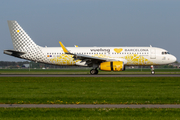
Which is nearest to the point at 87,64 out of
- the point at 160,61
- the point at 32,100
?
the point at 160,61

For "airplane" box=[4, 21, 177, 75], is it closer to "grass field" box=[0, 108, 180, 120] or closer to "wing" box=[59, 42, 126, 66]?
"wing" box=[59, 42, 126, 66]

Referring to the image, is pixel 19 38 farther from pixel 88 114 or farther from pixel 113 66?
pixel 88 114

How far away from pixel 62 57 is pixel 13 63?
13244 cm

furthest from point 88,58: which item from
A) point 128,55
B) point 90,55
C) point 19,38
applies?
point 19,38

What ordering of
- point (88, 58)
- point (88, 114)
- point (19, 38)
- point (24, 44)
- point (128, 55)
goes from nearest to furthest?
point (88, 114) → point (88, 58) → point (128, 55) → point (24, 44) → point (19, 38)

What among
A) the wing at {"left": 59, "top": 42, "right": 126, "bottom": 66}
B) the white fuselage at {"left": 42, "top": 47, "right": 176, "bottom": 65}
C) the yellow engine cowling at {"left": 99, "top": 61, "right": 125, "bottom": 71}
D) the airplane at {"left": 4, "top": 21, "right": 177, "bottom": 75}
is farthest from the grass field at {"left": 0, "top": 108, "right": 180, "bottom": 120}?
the white fuselage at {"left": 42, "top": 47, "right": 176, "bottom": 65}

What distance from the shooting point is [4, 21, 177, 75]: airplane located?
133 ft

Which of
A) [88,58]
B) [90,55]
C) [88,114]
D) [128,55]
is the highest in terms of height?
[90,55]

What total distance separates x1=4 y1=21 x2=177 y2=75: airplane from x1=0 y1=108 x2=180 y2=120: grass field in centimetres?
2667

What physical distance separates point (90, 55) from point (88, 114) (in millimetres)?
31395

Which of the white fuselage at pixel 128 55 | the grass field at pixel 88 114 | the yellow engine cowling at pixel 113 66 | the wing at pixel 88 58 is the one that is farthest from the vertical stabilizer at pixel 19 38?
the grass field at pixel 88 114

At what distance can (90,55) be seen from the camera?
43.0 metres

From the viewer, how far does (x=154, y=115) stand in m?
11.4

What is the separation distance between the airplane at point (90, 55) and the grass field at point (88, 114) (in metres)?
26.7
